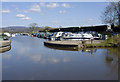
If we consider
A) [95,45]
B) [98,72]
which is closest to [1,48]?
[95,45]

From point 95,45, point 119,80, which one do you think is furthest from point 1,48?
point 119,80

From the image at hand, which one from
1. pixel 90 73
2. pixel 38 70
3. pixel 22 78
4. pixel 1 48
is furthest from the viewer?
pixel 1 48

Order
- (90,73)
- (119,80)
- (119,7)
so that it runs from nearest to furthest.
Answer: (119,80)
(90,73)
(119,7)

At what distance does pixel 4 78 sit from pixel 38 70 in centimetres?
189

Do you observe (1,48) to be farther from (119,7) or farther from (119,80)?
(119,7)

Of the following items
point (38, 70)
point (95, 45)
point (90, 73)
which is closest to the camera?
point (90, 73)

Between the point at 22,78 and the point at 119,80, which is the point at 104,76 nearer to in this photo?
the point at 119,80

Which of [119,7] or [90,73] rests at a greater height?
[119,7]

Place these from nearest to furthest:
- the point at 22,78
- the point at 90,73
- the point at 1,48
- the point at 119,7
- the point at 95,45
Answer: the point at 22,78, the point at 90,73, the point at 1,48, the point at 95,45, the point at 119,7

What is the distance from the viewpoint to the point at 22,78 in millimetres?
7117

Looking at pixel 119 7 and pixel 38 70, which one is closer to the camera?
pixel 38 70

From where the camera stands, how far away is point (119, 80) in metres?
6.64

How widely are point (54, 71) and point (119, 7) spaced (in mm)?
21273

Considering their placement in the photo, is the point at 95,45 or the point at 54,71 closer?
the point at 54,71
